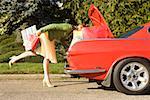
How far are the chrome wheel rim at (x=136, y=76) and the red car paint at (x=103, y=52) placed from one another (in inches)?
7.2

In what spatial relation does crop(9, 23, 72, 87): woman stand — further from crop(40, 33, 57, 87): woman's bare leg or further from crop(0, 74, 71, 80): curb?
crop(0, 74, 71, 80): curb

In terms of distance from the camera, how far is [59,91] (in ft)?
29.4

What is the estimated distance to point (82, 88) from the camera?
9.38 m

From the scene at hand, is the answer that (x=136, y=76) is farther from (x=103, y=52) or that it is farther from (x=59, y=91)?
(x=59, y=91)

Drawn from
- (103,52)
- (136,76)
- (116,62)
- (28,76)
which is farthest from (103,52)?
(28,76)

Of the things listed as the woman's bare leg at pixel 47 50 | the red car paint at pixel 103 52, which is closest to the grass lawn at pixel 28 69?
the woman's bare leg at pixel 47 50

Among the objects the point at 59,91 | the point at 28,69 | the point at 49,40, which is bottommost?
the point at 59,91

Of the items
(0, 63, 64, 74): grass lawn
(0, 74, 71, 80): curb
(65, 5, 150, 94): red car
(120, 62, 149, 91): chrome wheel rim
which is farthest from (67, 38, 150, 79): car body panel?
(0, 63, 64, 74): grass lawn

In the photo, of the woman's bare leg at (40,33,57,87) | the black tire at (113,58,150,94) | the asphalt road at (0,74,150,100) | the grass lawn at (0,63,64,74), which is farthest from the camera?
the grass lawn at (0,63,64,74)

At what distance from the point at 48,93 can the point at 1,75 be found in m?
2.56

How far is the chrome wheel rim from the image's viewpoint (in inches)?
334

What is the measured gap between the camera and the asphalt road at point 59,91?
27.0ft

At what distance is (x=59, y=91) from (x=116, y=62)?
125cm

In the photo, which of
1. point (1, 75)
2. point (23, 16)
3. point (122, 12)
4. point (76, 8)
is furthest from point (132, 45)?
point (23, 16)
